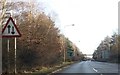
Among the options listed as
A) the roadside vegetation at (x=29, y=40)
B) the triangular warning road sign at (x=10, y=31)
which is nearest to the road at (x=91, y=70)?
the roadside vegetation at (x=29, y=40)

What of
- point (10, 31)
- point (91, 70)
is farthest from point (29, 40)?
point (10, 31)

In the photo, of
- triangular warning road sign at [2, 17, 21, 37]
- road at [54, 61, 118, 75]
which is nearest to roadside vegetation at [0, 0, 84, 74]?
road at [54, 61, 118, 75]

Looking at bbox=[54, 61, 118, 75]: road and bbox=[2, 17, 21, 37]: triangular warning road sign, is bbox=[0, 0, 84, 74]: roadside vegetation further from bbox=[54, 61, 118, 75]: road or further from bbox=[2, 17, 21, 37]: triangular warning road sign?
bbox=[2, 17, 21, 37]: triangular warning road sign

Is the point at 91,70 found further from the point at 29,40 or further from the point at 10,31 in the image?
the point at 10,31

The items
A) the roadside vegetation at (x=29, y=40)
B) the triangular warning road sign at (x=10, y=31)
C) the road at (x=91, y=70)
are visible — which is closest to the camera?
the triangular warning road sign at (x=10, y=31)

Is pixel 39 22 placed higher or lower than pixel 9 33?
higher

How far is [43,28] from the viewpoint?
51.3 meters

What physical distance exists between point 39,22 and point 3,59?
17538mm

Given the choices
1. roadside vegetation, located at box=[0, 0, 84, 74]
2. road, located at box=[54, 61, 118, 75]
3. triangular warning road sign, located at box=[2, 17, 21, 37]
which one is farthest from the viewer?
road, located at box=[54, 61, 118, 75]

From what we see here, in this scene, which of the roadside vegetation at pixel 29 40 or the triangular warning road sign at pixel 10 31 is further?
the roadside vegetation at pixel 29 40

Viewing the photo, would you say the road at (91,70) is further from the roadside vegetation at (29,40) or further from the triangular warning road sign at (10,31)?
the triangular warning road sign at (10,31)

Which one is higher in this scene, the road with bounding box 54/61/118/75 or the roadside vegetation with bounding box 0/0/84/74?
the roadside vegetation with bounding box 0/0/84/74

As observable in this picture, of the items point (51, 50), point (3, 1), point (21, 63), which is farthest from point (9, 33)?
point (51, 50)

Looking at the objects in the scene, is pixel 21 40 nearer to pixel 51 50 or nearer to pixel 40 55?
pixel 40 55
